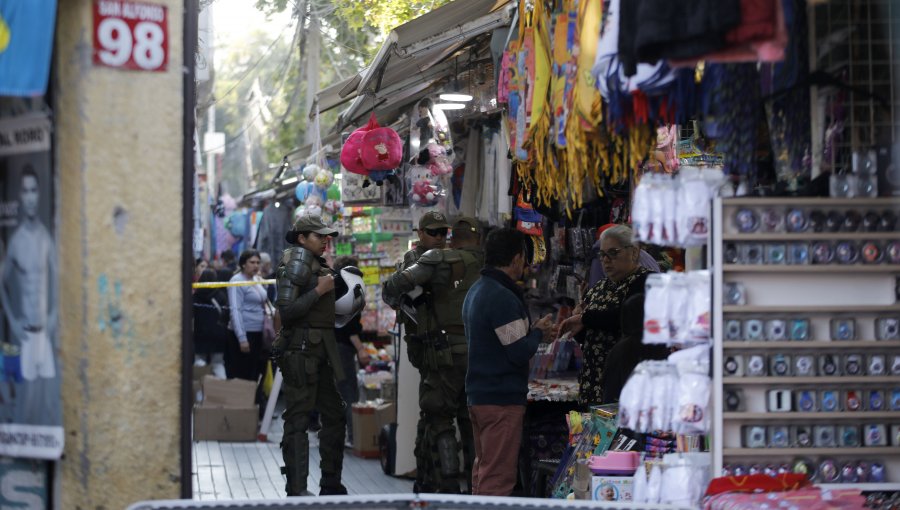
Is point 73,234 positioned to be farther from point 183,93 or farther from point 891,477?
point 891,477

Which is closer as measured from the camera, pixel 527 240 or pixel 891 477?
pixel 891 477

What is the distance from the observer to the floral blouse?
26.5 ft

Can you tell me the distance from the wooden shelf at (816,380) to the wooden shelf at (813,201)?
688mm

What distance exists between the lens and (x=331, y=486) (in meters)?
10.1

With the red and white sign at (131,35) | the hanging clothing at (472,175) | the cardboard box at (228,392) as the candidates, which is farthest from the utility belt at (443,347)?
the red and white sign at (131,35)

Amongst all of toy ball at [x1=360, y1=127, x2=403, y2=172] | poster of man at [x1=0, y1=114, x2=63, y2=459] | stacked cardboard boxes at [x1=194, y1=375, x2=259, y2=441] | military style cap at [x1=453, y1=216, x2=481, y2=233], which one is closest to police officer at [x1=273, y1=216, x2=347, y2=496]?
toy ball at [x1=360, y1=127, x2=403, y2=172]

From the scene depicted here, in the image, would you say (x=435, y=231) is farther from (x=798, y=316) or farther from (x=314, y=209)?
(x=798, y=316)

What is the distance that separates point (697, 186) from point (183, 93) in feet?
6.68

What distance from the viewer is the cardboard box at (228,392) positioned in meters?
13.8

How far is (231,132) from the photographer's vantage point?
66812 millimetres

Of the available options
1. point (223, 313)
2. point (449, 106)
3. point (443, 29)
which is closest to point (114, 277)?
point (443, 29)

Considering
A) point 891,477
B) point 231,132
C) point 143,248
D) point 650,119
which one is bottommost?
point 891,477

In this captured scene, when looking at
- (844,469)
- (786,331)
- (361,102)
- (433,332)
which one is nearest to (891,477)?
(844,469)

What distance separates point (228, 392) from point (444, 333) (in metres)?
4.93
